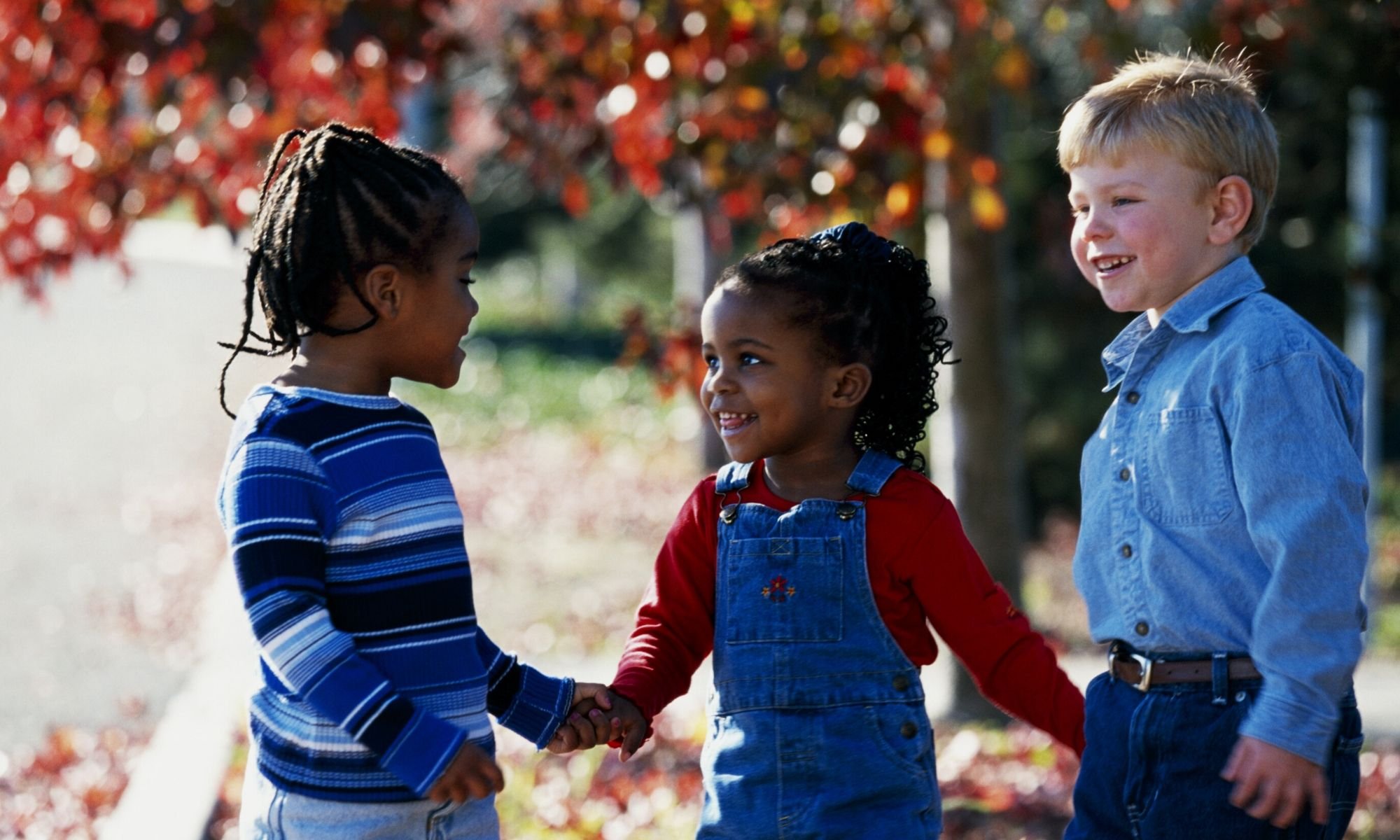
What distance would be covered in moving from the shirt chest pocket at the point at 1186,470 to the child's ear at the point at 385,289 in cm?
113

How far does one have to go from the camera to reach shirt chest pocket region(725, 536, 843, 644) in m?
2.58

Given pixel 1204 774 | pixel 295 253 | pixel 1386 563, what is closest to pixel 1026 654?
pixel 1204 774

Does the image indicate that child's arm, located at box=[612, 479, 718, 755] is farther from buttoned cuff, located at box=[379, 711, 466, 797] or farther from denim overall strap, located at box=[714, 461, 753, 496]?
buttoned cuff, located at box=[379, 711, 466, 797]

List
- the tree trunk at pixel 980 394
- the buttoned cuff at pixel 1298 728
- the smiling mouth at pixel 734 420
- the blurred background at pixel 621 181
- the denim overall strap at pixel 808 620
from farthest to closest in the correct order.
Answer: the tree trunk at pixel 980 394
the blurred background at pixel 621 181
the smiling mouth at pixel 734 420
the denim overall strap at pixel 808 620
the buttoned cuff at pixel 1298 728

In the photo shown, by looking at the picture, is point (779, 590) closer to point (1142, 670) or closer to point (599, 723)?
point (599, 723)

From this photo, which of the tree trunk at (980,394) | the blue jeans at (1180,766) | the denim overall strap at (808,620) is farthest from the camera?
the tree trunk at (980,394)

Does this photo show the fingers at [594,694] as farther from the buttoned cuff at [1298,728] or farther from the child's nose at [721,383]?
the buttoned cuff at [1298,728]

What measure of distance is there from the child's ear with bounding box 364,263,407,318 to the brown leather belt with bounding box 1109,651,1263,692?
120 centimetres

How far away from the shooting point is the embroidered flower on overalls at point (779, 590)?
2600 millimetres

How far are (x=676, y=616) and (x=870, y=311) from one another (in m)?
0.60

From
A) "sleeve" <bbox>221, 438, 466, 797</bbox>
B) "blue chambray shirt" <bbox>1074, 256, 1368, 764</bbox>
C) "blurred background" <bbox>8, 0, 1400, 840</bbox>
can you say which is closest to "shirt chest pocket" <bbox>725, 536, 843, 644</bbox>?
"blue chambray shirt" <bbox>1074, 256, 1368, 764</bbox>

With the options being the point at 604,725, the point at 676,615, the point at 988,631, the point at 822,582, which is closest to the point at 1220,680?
the point at 988,631

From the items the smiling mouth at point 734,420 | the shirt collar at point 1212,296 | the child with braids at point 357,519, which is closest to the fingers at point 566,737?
the child with braids at point 357,519

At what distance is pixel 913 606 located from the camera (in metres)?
2.66
